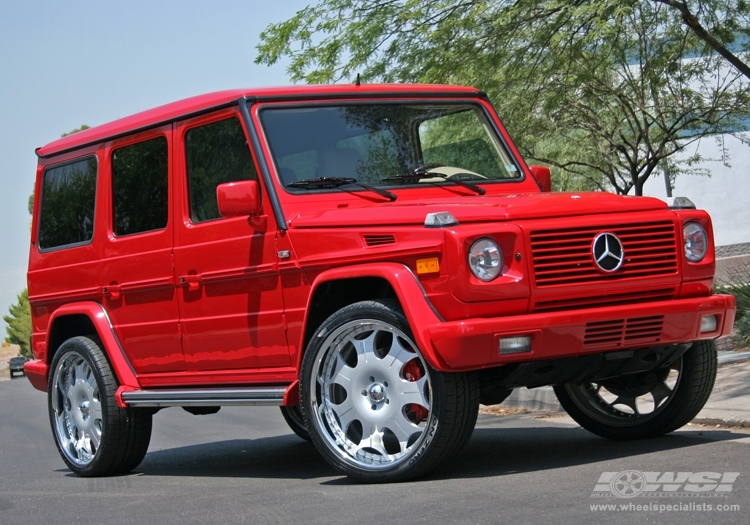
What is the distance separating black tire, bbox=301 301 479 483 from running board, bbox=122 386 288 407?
1.10 ft

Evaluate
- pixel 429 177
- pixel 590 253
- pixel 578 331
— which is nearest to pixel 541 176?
pixel 429 177

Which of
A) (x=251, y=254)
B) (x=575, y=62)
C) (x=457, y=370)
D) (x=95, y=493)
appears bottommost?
(x=95, y=493)

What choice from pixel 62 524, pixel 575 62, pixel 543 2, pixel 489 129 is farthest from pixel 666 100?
pixel 62 524

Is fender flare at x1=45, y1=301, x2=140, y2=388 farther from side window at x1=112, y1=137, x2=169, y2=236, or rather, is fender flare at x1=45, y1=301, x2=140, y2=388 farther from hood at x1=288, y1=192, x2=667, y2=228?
hood at x1=288, y1=192, x2=667, y2=228

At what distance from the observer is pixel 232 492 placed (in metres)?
6.32

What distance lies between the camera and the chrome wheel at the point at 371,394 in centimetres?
584

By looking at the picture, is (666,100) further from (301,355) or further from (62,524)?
(62,524)

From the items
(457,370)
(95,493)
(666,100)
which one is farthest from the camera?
(666,100)

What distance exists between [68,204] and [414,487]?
3940 mm

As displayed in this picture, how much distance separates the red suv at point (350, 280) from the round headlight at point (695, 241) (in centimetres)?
1

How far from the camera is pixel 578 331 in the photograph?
18.7 feet

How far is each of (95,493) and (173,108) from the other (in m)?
2.41

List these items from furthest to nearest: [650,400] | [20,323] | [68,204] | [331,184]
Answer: [20,323], [68,204], [650,400], [331,184]

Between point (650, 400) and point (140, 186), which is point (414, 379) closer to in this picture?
point (650, 400)
